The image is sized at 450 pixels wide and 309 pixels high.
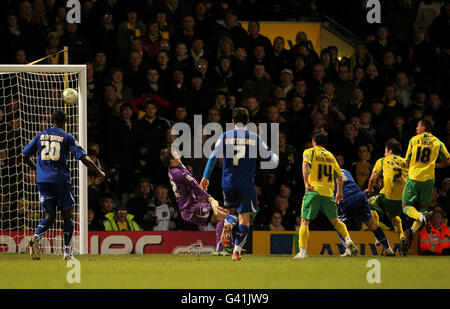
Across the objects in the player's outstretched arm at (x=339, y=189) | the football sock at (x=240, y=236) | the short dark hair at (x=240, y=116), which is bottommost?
the football sock at (x=240, y=236)

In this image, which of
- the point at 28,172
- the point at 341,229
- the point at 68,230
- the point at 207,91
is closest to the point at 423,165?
the point at 341,229

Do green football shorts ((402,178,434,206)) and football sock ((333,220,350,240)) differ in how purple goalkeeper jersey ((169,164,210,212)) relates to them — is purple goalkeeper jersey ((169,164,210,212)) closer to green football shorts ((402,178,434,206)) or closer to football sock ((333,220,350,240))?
football sock ((333,220,350,240))

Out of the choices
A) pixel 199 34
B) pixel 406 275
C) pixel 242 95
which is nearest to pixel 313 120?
pixel 242 95

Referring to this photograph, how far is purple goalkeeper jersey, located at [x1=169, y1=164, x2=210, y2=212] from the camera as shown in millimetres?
12797

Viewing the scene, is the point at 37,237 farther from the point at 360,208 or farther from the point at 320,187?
the point at 360,208

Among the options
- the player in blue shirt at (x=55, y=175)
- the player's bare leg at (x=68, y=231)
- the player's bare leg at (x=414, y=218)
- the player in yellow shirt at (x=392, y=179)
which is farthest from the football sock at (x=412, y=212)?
the player's bare leg at (x=68, y=231)

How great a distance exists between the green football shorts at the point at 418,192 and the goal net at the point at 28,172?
4.98 meters

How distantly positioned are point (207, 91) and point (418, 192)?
4508 mm

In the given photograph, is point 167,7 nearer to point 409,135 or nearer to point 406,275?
point 409,135

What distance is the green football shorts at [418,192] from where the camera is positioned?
12531mm

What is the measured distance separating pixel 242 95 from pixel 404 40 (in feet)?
15.8

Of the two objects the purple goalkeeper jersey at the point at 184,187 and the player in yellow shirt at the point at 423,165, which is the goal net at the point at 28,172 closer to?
the purple goalkeeper jersey at the point at 184,187

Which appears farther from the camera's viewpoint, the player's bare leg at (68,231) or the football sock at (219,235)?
the football sock at (219,235)

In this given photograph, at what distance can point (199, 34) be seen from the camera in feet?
53.3
